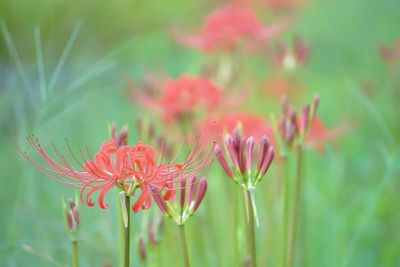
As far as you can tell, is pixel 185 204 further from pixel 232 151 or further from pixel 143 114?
pixel 143 114

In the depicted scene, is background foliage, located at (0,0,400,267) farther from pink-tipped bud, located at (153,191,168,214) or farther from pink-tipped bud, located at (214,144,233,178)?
pink-tipped bud, located at (214,144,233,178)

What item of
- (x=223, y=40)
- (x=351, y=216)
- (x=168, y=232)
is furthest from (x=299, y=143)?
(x=351, y=216)

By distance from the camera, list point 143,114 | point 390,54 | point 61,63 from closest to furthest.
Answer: point 61,63, point 390,54, point 143,114

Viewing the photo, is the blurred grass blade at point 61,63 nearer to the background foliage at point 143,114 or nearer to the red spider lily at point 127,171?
the background foliage at point 143,114

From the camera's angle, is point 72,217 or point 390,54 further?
point 390,54

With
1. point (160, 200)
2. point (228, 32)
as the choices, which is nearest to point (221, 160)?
point (160, 200)

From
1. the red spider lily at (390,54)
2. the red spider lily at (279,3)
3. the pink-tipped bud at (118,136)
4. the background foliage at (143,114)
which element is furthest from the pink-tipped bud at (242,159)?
the red spider lily at (279,3)

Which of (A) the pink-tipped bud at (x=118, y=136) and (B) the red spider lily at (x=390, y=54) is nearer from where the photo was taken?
(A) the pink-tipped bud at (x=118, y=136)
